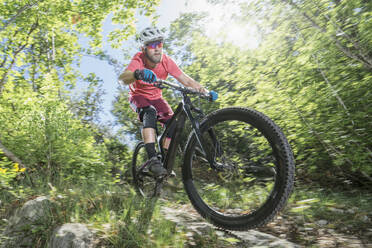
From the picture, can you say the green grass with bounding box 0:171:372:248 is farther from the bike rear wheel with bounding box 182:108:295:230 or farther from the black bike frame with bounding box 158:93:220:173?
the black bike frame with bounding box 158:93:220:173

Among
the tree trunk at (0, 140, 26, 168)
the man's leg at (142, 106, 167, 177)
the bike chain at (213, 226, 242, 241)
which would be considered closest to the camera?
the bike chain at (213, 226, 242, 241)

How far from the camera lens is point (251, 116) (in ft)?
7.41

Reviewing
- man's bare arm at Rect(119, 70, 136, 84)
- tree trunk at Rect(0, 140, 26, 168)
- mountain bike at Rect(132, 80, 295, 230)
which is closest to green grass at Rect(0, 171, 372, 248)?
mountain bike at Rect(132, 80, 295, 230)

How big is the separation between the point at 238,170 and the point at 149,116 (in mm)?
1259

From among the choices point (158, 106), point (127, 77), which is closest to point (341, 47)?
point (158, 106)

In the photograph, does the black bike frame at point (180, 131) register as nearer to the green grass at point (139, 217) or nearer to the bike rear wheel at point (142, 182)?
the green grass at point (139, 217)

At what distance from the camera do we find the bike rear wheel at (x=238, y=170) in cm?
214

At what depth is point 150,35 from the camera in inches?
124

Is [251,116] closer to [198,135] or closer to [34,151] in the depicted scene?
[198,135]

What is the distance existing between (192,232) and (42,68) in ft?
32.0

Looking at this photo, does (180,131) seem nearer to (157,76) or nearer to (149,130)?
(149,130)

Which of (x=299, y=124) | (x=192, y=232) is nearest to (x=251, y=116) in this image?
(x=192, y=232)

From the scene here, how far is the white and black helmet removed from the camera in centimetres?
314

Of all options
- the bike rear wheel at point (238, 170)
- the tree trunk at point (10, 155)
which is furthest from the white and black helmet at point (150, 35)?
the tree trunk at point (10, 155)
